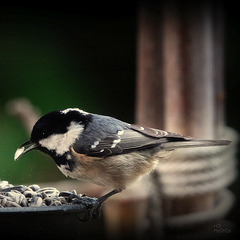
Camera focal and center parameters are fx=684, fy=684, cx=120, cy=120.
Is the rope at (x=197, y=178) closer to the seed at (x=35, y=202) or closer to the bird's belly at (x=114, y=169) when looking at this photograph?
the bird's belly at (x=114, y=169)

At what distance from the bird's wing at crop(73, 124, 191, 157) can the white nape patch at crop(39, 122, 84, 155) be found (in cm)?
4

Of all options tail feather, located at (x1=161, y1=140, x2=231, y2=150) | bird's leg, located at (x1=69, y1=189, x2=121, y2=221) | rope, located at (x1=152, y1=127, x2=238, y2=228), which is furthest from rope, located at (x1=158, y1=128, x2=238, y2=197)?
bird's leg, located at (x1=69, y1=189, x2=121, y2=221)

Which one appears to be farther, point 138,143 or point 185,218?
point 185,218

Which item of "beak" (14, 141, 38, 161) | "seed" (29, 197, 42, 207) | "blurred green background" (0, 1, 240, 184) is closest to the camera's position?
"seed" (29, 197, 42, 207)

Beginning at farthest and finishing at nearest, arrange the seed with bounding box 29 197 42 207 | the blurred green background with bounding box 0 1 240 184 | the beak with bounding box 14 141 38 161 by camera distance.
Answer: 1. the blurred green background with bounding box 0 1 240 184
2. the beak with bounding box 14 141 38 161
3. the seed with bounding box 29 197 42 207

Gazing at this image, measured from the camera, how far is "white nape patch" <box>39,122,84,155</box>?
1.52 m

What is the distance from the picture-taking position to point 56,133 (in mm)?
1522

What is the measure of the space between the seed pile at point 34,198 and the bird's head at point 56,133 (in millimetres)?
79

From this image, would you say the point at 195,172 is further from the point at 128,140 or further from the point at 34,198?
the point at 34,198

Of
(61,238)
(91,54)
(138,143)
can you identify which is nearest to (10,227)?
(61,238)

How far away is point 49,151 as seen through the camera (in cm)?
155

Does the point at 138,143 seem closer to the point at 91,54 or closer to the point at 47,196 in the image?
A: the point at 47,196

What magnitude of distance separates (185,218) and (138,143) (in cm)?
43

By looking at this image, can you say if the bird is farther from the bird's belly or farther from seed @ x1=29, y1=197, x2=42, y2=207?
seed @ x1=29, y1=197, x2=42, y2=207
